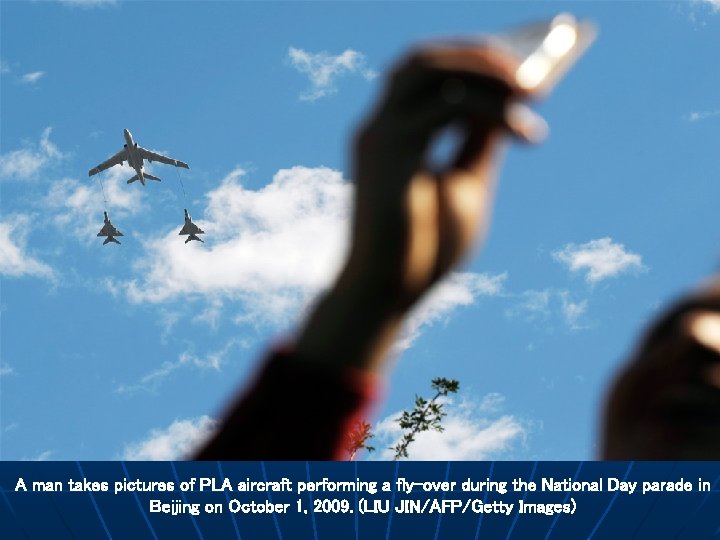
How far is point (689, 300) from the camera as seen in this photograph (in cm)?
212

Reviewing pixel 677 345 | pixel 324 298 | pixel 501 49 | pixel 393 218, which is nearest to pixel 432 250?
pixel 393 218

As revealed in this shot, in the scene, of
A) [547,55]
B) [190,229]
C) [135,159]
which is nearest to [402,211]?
[547,55]

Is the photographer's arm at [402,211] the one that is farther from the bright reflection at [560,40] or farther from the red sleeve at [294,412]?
the bright reflection at [560,40]

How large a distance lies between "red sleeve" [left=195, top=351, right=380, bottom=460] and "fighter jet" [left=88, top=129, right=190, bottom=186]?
57438 millimetres

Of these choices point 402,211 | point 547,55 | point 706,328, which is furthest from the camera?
point 706,328

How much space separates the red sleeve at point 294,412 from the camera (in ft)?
5.20

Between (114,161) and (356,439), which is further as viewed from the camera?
(114,161)

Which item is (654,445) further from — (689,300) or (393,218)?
(393,218)

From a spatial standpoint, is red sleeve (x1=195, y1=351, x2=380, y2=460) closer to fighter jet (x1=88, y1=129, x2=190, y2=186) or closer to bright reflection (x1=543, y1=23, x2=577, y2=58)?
bright reflection (x1=543, y1=23, x2=577, y2=58)

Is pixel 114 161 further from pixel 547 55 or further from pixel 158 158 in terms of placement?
pixel 547 55

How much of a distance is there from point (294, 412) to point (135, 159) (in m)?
59.4

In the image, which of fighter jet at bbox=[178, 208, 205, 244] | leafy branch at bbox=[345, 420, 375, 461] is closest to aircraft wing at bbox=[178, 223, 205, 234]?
fighter jet at bbox=[178, 208, 205, 244]

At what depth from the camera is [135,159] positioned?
59.1 metres

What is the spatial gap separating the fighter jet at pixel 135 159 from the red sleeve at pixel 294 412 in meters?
57.4
